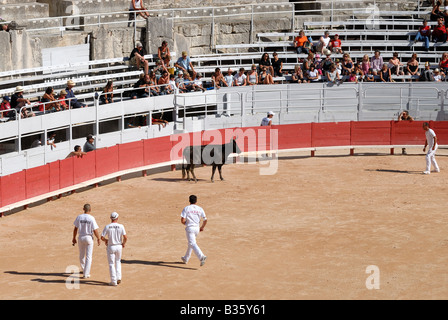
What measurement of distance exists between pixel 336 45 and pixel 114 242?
62.4ft

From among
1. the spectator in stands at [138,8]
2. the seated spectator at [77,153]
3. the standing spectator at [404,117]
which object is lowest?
the seated spectator at [77,153]

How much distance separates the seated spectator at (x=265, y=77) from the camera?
30.3 m

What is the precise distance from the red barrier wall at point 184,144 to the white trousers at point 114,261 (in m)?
6.19

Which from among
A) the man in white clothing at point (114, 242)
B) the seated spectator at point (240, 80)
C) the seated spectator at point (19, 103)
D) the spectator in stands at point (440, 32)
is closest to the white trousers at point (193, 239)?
the man in white clothing at point (114, 242)

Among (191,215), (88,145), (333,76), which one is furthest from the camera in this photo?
(333,76)

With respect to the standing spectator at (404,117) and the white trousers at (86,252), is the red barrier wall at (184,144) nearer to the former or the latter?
the standing spectator at (404,117)

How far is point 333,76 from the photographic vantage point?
30.8 meters

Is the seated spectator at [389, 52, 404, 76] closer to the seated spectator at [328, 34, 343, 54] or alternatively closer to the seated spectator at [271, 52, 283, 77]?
the seated spectator at [328, 34, 343, 54]

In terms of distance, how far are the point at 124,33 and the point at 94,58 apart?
1.52 m

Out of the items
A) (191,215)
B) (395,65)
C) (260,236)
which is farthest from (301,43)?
(191,215)

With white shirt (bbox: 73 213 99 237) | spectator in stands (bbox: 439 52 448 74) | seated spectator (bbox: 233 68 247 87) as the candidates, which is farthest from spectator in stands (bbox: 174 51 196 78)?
white shirt (bbox: 73 213 99 237)

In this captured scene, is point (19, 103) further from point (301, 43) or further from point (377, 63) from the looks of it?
point (377, 63)

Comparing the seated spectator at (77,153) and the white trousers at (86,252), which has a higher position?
the seated spectator at (77,153)

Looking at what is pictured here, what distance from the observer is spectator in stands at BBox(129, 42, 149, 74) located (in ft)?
92.2
